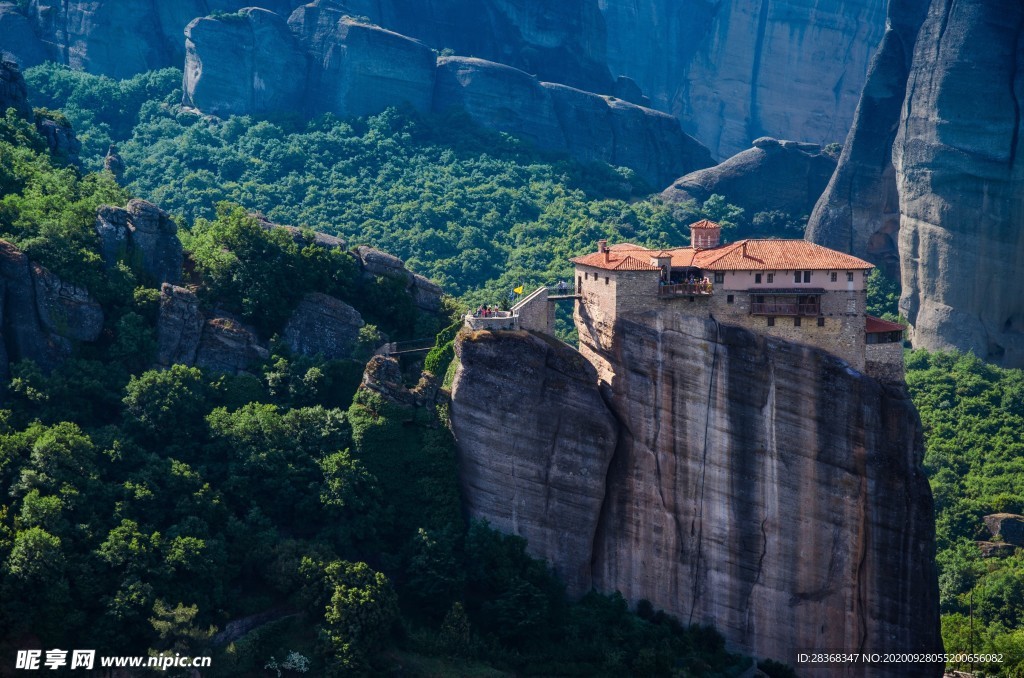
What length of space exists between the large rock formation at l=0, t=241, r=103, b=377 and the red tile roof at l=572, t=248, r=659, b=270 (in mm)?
22366

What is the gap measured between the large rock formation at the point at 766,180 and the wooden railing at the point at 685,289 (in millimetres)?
61436

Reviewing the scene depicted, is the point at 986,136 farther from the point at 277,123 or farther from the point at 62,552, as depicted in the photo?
the point at 62,552

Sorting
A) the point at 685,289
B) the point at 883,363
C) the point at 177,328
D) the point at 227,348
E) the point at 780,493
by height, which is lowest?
the point at 780,493

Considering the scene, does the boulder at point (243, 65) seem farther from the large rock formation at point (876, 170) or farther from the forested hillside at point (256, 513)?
the forested hillside at point (256, 513)

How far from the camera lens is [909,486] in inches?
2778

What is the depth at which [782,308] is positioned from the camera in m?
72.1

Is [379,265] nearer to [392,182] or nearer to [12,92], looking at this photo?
[12,92]

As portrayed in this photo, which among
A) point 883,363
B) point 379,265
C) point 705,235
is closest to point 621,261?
point 705,235

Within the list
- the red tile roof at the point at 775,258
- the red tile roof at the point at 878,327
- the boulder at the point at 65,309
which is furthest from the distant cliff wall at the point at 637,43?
the red tile roof at the point at 878,327

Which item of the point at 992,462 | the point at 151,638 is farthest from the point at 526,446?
the point at 992,462

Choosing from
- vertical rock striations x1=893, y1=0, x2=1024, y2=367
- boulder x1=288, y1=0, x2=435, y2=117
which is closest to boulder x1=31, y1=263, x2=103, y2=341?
vertical rock striations x1=893, y1=0, x2=1024, y2=367

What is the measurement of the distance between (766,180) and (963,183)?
27.9 metres

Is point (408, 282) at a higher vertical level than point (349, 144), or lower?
lower

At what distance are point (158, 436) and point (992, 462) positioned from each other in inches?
1989
